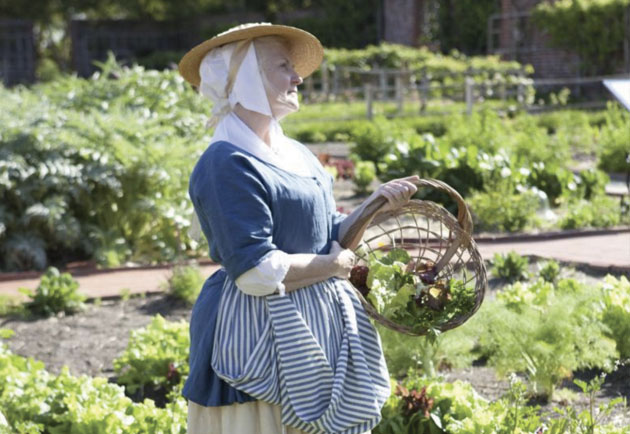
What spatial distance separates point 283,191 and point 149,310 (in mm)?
3702

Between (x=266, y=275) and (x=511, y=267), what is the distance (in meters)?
3.71

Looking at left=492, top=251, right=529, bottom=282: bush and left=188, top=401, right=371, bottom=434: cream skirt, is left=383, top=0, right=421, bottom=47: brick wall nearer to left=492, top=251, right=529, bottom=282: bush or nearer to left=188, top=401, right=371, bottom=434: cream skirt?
left=492, top=251, right=529, bottom=282: bush

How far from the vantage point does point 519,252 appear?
7016mm

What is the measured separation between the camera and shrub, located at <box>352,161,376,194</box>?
930 cm

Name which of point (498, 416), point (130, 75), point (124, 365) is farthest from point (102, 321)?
point (130, 75)

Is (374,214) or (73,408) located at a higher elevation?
(374,214)

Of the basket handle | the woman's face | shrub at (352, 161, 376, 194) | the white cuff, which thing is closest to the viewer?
the white cuff

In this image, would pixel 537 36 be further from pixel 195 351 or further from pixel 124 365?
pixel 195 351

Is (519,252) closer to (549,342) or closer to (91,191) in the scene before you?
(549,342)

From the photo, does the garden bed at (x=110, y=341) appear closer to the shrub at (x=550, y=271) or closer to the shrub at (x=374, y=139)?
the shrub at (x=550, y=271)

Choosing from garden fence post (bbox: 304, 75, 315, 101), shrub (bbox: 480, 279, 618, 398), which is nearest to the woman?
shrub (bbox: 480, 279, 618, 398)

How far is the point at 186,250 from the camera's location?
299 inches

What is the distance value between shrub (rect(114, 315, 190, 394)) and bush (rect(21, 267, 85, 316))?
1.33 meters

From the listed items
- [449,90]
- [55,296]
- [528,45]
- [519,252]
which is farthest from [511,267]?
[528,45]
